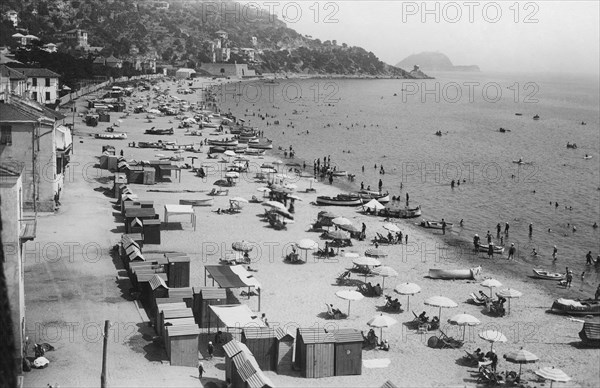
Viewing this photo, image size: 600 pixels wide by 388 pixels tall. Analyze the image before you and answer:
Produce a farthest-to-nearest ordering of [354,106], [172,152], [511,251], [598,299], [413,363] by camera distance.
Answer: [354,106] → [172,152] → [511,251] → [598,299] → [413,363]

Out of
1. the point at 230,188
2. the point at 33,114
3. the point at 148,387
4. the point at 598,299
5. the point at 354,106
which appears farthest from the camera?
the point at 354,106

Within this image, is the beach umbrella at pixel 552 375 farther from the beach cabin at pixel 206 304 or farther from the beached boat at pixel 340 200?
the beached boat at pixel 340 200

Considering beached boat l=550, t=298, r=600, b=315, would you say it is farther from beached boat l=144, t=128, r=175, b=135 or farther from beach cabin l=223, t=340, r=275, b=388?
beached boat l=144, t=128, r=175, b=135

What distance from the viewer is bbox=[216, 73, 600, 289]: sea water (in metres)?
48.8

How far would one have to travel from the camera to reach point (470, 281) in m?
33.4

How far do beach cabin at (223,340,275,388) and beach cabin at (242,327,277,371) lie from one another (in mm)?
764

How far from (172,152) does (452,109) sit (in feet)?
383

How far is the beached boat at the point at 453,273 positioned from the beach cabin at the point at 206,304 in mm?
12362

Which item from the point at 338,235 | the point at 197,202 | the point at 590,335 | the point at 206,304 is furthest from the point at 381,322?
the point at 197,202

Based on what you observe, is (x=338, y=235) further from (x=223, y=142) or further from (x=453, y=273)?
(x=223, y=142)

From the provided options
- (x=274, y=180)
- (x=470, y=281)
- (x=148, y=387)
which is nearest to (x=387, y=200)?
(x=274, y=180)

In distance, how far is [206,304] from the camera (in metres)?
24.5

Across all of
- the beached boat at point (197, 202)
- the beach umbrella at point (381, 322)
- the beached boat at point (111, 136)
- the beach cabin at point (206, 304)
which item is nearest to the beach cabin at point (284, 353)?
the beach cabin at point (206, 304)

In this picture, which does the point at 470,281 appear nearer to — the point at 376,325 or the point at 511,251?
the point at 511,251
